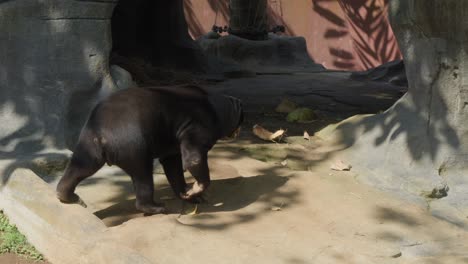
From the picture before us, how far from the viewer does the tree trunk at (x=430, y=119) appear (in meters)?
5.68

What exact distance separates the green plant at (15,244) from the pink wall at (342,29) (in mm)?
16270

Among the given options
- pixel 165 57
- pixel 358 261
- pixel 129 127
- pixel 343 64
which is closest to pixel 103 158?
pixel 129 127

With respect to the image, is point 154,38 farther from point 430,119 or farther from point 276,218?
point 276,218

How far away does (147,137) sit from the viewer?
491 cm

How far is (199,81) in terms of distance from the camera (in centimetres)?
1261

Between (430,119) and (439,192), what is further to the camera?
(430,119)

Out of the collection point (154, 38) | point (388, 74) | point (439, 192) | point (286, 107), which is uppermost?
point (439, 192)

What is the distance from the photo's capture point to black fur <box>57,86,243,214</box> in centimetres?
483

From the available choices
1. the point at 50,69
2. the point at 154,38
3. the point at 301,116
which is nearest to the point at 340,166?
the point at 301,116

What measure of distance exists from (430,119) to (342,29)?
1570 cm

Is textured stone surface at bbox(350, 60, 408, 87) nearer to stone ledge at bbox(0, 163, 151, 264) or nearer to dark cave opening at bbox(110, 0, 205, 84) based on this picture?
dark cave opening at bbox(110, 0, 205, 84)

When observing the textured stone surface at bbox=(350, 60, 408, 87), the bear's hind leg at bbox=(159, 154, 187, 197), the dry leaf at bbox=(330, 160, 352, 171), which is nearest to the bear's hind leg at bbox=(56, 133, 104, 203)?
the bear's hind leg at bbox=(159, 154, 187, 197)

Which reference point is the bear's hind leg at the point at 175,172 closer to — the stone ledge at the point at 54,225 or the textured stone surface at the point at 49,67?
the stone ledge at the point at 54,225

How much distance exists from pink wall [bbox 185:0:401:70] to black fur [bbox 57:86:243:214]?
15.6 m
